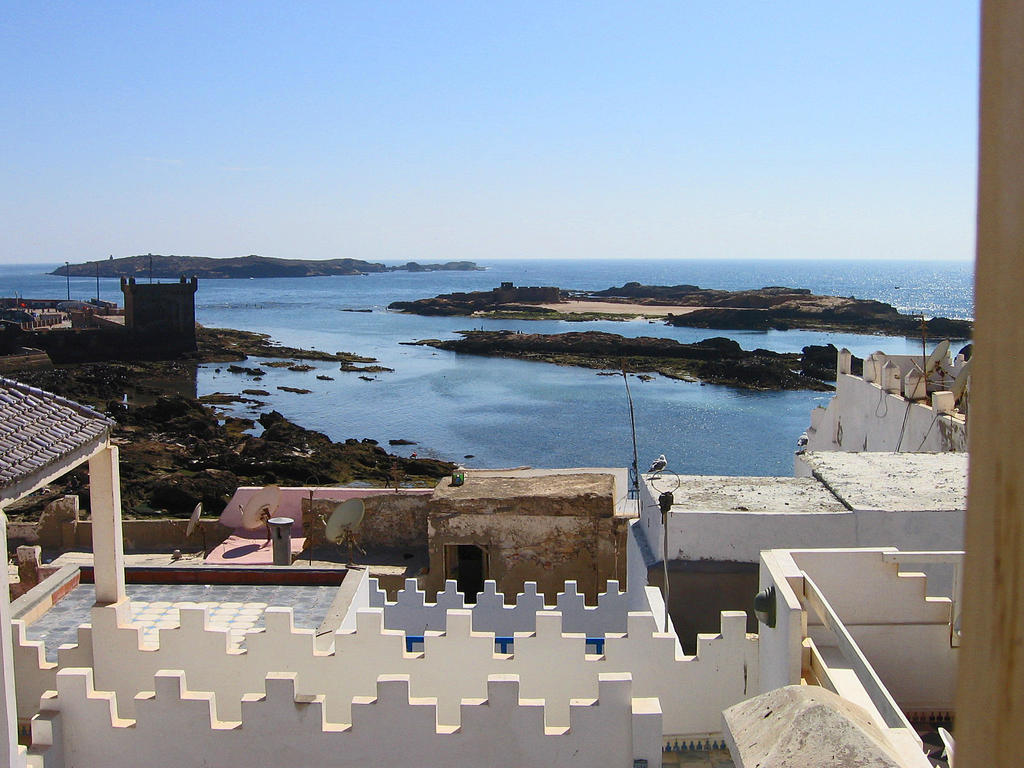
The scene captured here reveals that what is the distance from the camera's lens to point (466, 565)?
41.1ft

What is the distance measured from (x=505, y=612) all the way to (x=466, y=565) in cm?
465

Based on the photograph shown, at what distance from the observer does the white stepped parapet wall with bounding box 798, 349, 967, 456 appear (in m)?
11.6

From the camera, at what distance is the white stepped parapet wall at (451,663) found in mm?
6438

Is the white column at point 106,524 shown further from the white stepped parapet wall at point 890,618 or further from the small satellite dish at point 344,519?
the small satellite dish at point 344,519

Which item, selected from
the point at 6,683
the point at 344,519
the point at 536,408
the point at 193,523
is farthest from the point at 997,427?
the point at 536,408

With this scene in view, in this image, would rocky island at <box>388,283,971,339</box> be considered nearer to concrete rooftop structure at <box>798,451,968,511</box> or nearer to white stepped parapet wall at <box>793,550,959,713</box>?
concrete rooftop structure at <box>798,451,968,511</box>

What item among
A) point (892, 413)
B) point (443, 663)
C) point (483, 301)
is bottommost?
point (443, 663)

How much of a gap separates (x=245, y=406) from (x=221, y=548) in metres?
32.8

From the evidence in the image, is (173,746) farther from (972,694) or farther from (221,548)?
(221,548)

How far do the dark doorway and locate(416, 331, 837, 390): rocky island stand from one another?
3256 centimetres

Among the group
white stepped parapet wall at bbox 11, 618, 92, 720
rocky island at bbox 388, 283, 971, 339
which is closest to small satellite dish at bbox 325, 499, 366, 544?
white stepped parapet wall at bbox 11, 618, 92, 720

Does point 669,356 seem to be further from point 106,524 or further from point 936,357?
point 106,524

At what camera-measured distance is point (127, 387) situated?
160 ft

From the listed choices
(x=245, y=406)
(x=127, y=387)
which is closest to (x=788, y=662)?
(x=245, y=406)
